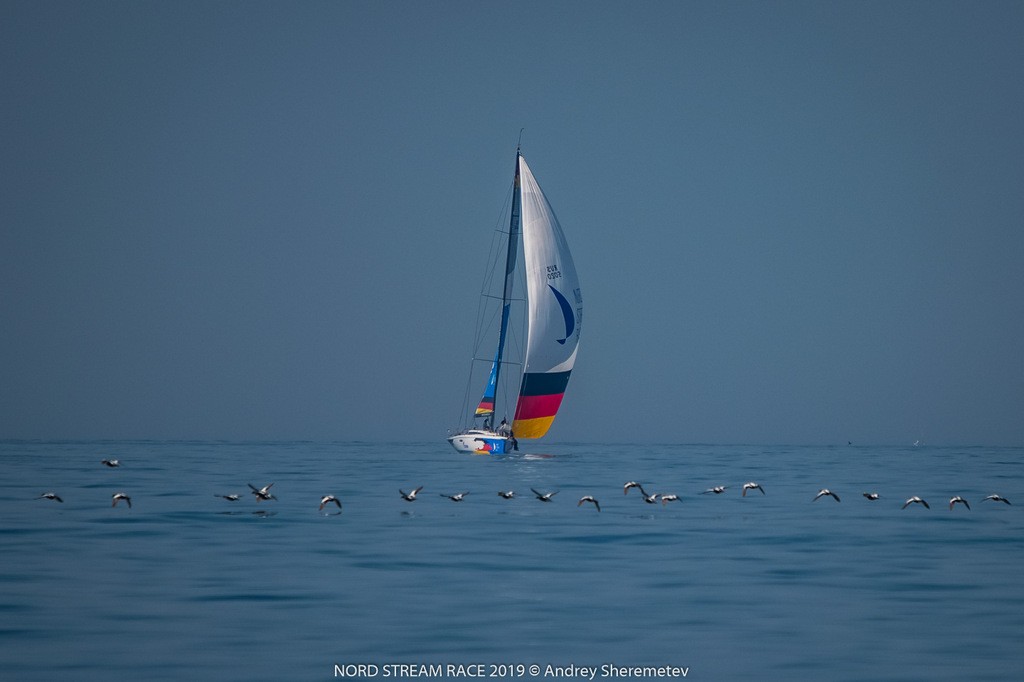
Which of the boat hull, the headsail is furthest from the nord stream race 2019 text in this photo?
the headsail

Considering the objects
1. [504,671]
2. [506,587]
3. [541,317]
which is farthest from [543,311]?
[504,671]

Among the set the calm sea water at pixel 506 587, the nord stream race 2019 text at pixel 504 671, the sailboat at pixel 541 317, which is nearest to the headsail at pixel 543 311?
the sailboat at pixel 541 317

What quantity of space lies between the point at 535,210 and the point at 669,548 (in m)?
58.7

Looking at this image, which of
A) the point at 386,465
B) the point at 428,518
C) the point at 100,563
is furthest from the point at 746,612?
the point at 386,465

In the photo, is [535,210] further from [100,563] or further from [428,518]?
[100,563]

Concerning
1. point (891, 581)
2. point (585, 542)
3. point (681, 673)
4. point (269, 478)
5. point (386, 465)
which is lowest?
point (681, 673)

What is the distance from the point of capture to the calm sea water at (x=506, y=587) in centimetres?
2028

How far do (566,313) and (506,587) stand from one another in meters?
64.5

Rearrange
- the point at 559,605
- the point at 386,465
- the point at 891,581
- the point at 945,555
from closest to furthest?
the point at 559,605
the point at 891,581
the point at 945,555
the point at 386,465

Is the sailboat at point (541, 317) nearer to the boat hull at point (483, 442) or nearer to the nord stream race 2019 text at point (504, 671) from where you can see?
the boat hull at point (483, 442)

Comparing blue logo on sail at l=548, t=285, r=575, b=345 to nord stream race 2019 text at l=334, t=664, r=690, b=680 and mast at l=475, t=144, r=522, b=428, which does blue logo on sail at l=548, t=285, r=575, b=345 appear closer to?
mast at l=475, t=144, r=522, b=428

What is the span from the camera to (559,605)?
81.8 ft

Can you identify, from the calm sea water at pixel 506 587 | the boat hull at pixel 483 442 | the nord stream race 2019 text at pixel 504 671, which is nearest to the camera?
the nord stream race 2019 text at pixel 504 671

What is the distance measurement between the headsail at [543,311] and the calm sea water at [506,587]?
38.3 meters
